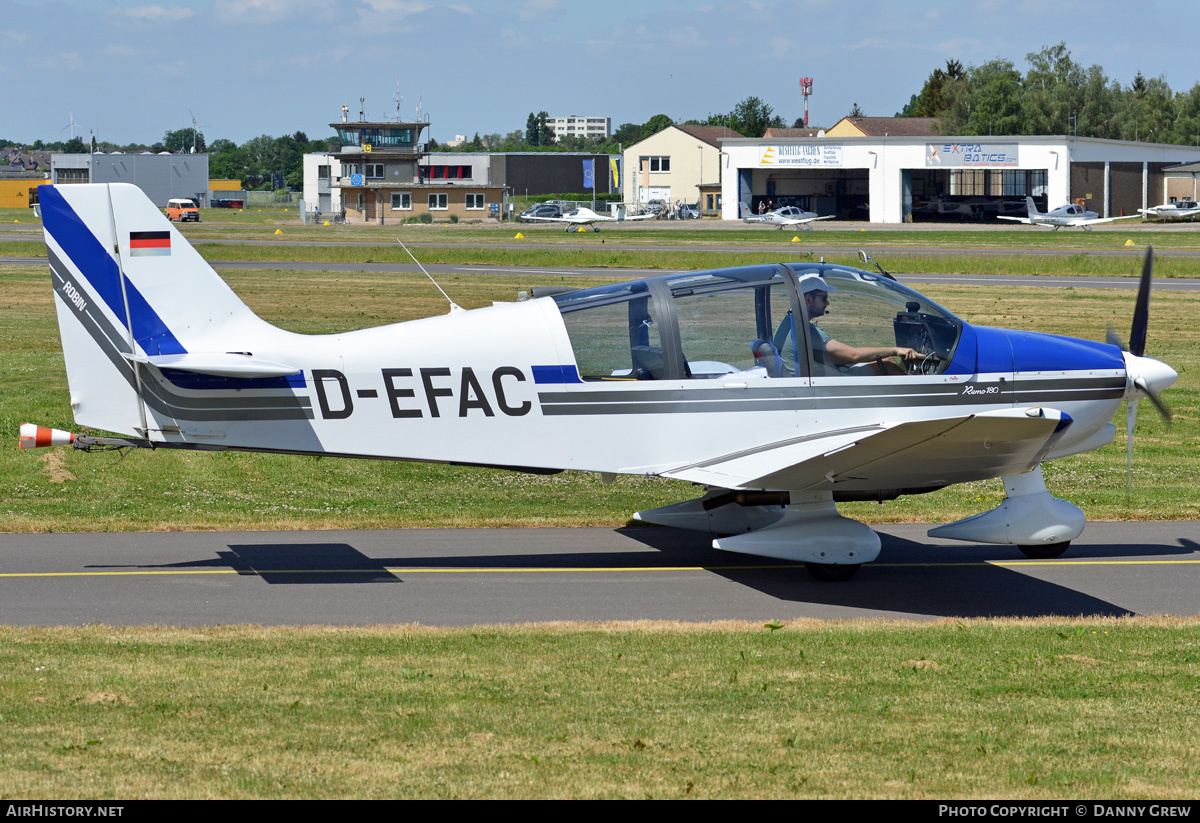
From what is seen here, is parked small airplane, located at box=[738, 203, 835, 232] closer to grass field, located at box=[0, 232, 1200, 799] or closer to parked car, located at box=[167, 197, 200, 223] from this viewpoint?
→ parked car, located at box=[167, 197, 200, 223]

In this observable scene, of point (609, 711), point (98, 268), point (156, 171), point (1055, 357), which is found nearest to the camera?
point (609, 711)

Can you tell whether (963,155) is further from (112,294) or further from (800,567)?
(112,294)

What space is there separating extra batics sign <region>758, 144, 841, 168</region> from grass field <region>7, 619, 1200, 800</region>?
8516 centimetres

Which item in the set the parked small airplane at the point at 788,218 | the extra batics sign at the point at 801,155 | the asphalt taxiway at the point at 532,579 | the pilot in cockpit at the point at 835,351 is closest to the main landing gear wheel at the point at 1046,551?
the asphalt taxiway at the point at 532,579

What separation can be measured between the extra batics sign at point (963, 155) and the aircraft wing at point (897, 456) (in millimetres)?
81571

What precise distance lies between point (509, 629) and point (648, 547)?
119 inches

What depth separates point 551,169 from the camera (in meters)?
144

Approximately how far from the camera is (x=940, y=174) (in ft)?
319

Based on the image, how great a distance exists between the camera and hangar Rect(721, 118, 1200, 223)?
85.6 metres

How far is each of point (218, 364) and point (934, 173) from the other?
9554 centimetres

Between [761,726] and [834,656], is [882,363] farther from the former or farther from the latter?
[761,726]

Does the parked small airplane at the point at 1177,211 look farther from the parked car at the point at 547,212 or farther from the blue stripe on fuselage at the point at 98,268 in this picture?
the blue stripe on fuselage at the point at 98,268

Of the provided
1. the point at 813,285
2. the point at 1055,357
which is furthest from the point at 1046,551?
the point at 813,285

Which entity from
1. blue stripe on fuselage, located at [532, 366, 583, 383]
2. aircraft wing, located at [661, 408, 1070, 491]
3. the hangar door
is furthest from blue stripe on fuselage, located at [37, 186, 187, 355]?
the hangar door
